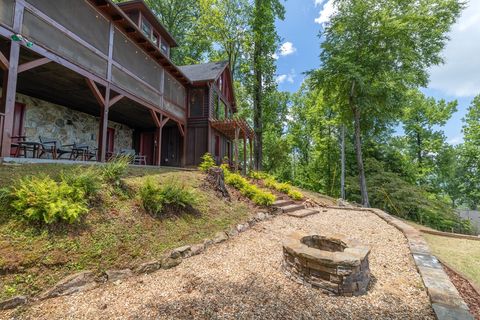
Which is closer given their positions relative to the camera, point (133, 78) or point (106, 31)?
point (106, 31)

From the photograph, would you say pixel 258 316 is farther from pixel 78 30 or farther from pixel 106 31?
pixel 106 31

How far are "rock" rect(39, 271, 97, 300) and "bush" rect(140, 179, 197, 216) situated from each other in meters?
1.54

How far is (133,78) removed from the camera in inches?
345

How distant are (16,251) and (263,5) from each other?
21646 millimetres

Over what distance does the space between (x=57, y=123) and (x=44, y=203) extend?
753cm

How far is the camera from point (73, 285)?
269 centimetres

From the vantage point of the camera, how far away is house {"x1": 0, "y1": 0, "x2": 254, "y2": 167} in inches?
207

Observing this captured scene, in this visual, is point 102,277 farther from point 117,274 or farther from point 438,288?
point 438,288

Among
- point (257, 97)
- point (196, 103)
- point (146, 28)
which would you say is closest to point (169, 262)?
point (196, 103)

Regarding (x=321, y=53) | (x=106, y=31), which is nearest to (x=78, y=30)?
(x=106, y=31)

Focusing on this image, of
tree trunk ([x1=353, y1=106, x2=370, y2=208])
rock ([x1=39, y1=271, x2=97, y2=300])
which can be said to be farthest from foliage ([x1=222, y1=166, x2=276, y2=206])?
tree trunk ([x1=353, y1=106, x2=370, y2=208])

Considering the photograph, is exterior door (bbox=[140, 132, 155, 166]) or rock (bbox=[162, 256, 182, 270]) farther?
exterior door (bbox=[140, 132, 155, 166])

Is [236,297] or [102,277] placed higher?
[102,277]

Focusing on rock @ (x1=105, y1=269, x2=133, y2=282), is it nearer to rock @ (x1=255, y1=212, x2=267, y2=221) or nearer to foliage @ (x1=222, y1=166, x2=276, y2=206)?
rock @ (x1=255, y1=212, x2=267, y2=221)
